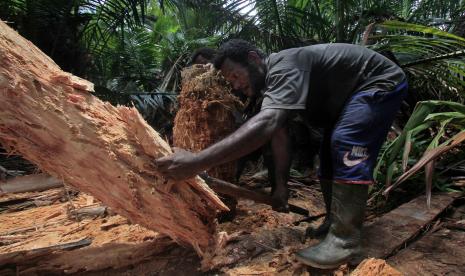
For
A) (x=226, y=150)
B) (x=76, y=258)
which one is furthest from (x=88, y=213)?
(x=226, y=150)

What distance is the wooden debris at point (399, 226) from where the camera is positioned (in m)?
1.83

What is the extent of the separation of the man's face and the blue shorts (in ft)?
1.62

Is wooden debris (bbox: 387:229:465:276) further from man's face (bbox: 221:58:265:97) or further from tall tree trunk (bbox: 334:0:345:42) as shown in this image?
tall tree trunk (bbox: 334:0:345:42)

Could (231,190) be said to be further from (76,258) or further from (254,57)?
(76,258)

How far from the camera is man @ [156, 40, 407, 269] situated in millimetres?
1581

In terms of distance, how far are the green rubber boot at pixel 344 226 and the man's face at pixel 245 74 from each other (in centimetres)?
70

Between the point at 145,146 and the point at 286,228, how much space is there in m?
1.17

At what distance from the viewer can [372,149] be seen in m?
1.85

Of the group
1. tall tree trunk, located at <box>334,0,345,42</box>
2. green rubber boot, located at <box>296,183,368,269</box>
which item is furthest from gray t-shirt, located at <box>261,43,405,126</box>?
tall tree trunk, located at <box>334,0,345,42</box>

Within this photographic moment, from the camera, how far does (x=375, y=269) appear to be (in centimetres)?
154

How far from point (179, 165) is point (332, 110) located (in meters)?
0.98

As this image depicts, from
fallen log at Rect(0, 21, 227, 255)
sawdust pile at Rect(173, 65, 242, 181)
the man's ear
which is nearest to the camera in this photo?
fallen log at Rect(0, 21, 227, 255)

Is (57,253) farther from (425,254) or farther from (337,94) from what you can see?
(425,254)

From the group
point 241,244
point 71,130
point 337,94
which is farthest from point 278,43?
point 71,130
